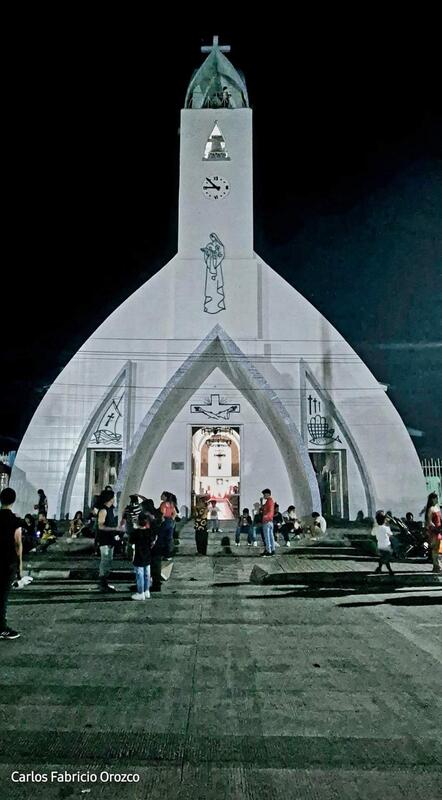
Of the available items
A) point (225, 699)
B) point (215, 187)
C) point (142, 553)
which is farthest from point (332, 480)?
point (225, 699)

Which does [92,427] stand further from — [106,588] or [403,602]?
[403,602]

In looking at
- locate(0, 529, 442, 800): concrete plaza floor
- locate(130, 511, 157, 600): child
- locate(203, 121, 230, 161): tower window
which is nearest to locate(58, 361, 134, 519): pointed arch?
locate(203, 121, 230, 161): tower window

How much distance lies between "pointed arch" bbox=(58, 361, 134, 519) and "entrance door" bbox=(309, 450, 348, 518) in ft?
21.8

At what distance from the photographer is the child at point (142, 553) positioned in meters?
8.45

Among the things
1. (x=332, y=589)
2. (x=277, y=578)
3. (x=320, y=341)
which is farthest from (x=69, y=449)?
(x=332, y=589)

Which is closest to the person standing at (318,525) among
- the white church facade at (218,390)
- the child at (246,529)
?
the white church facade at (218,390)

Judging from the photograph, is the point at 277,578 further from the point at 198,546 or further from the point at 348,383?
the point at 348,383

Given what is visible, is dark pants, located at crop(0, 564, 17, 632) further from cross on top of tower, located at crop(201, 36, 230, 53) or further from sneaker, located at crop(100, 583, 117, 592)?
cross on top of tower, located at crop(201, 36, 230, 53)

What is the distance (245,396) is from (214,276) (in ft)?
14.7

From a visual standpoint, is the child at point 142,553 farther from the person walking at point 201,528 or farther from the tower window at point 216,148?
the tower window at point 216,148

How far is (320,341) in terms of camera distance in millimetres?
19719

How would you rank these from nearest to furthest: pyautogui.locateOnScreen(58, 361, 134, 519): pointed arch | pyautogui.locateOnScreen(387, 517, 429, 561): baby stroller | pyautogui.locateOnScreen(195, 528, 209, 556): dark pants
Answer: pyautogui.locateOnScreen(387, 517, 429, 561): baby stroller, pyautogui.locateOnScreen(195, 528, 209, 556): dark pants, pyautogui.locateOnScreen(58, 361, 134, 519): pointed arch

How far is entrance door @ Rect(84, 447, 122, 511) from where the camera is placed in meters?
19.5

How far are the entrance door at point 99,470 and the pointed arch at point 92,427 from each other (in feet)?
1.67
